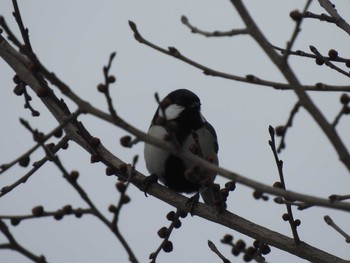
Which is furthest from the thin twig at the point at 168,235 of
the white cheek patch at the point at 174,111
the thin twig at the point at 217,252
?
the white cheek patch at the point at 174,111

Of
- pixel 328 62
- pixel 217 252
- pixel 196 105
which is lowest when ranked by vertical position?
pixel 217 252

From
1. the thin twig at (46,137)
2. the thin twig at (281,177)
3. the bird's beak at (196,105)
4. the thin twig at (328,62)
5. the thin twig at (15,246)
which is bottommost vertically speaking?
the thin twig at (15,246)

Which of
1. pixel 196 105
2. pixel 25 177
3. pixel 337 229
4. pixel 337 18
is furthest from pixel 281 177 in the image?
pixel 196 105

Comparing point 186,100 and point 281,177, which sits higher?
point 186,100

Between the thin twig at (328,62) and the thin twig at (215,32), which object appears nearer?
the thin twig at (215,32)

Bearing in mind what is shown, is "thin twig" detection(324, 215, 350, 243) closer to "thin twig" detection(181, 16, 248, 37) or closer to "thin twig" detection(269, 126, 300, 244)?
"thin twig" detection(269, 126, 300, 244)

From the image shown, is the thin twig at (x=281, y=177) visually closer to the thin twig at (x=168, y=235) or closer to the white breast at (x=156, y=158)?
the thin twig at (x=168, y=235)

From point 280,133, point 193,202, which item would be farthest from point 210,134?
point 280,133

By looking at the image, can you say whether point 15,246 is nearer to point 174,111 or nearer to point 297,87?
point 297,87

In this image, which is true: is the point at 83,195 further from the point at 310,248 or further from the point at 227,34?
the point at 310,248

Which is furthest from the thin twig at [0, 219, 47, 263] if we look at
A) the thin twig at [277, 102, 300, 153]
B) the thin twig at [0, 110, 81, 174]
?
the thin twig at [277, 102, 300, 153]

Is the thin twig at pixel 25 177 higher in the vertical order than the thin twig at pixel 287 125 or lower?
lower

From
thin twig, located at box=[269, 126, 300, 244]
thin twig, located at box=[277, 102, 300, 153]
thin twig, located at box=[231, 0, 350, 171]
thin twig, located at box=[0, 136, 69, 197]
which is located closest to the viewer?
thin twig, located at box=[231, 0, 350, 171]

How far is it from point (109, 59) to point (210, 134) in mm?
2858
